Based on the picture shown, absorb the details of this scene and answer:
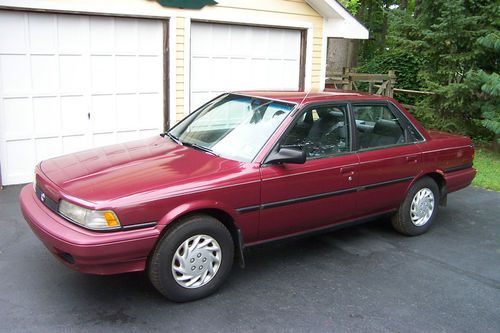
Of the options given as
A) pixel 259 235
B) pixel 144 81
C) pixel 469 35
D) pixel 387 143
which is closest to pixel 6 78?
pixel 144 81

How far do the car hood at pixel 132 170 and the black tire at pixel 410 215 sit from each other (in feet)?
7.32

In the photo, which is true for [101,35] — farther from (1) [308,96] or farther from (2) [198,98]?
(1) [308,96]

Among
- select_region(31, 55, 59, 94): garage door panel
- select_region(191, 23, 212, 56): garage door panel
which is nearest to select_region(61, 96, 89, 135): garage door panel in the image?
select_region(31, 55, 59, 94): garage door panel

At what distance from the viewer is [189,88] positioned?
841 centimetres

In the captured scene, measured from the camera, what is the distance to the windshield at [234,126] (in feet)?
14.4

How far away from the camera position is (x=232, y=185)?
3.98 metres

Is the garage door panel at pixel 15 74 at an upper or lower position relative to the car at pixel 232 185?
upper

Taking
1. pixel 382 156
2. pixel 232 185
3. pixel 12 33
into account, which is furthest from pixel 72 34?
pixel 382 156

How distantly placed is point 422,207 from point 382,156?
999 millimetres

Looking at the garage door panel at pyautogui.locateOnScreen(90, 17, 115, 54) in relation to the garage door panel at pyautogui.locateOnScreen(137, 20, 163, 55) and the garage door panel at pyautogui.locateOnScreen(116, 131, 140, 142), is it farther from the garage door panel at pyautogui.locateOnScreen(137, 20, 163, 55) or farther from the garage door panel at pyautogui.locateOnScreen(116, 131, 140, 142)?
the garage door panel at pyautogui.locateOnScreen(116, 131, 140, 142)

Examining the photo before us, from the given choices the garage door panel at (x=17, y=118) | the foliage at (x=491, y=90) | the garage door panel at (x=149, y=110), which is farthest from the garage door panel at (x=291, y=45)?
the garage door panel at (x=17, y=118)

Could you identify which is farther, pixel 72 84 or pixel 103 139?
pixel 103 139

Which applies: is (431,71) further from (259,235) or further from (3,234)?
(3,234)

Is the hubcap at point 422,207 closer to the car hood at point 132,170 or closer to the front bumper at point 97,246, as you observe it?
the car hood at point 132,170
